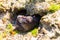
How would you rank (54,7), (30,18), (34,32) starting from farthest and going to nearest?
(30,18) → (34,32) → (54,7)

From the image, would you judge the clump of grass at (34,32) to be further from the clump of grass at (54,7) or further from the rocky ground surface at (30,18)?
the clump of grass at (54,7)

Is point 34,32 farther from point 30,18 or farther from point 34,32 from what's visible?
point 30,18

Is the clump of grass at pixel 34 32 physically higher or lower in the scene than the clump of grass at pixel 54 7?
lower

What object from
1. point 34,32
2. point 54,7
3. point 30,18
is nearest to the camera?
point 54,7

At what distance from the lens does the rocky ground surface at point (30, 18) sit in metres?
6.68

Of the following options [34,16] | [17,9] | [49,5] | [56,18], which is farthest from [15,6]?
[56,18]

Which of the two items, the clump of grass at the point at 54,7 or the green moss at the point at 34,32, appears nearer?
the clump of grass at the point at 54,7

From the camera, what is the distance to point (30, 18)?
764 cm

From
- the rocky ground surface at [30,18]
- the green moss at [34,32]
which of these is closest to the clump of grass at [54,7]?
the rocky ground surface at [30,18]

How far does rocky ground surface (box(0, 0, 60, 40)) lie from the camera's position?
6.68m

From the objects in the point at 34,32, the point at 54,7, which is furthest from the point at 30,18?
the point at 54,7

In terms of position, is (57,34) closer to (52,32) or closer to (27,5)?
(52,32)

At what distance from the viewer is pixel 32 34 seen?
7.45 m

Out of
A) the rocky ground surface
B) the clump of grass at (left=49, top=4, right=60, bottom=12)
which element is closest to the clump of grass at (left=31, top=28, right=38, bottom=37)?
the rocky ground surface
